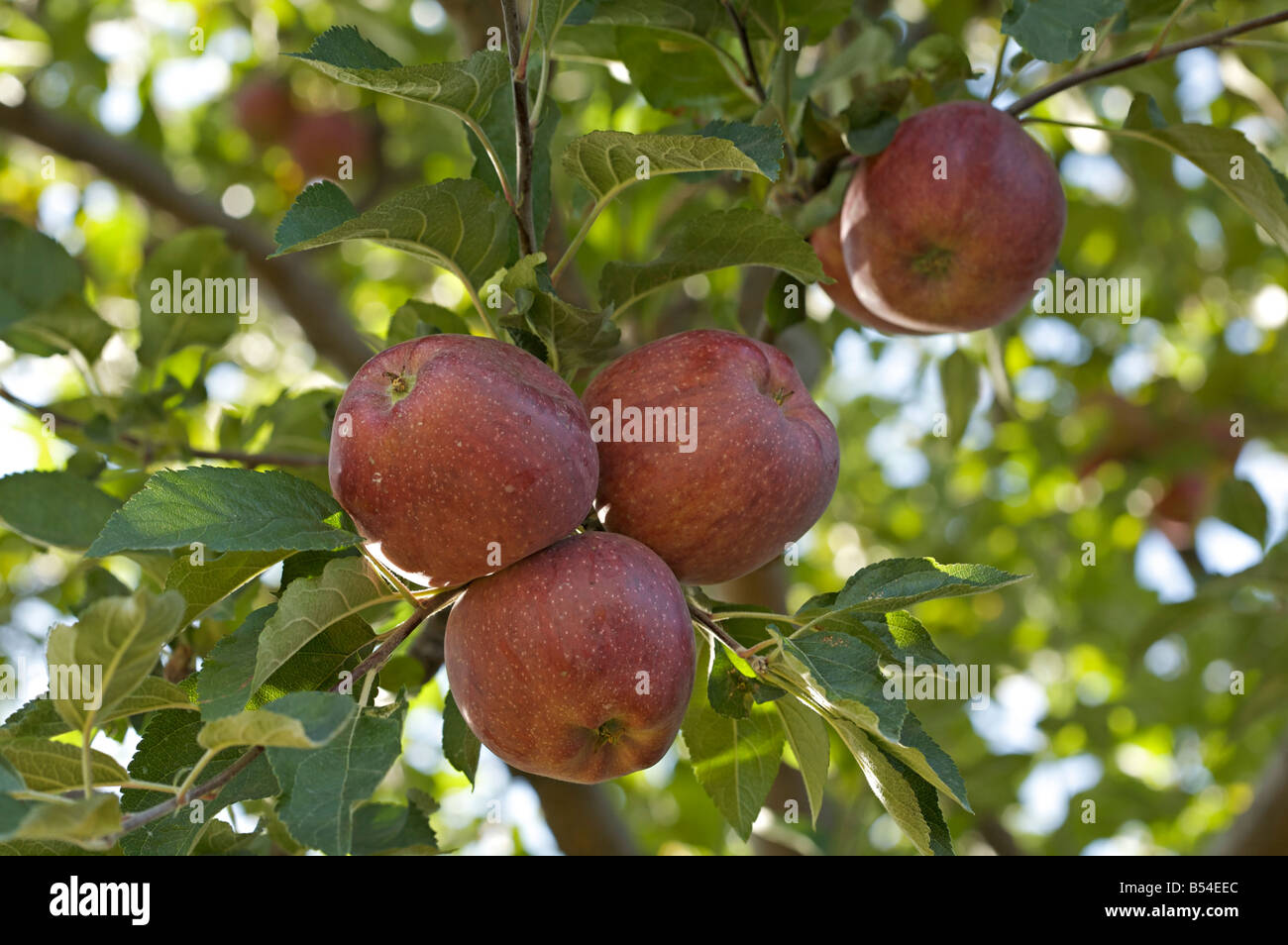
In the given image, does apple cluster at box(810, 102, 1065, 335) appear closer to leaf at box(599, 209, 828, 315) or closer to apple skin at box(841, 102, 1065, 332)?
apple skin at box(841, 102, 1065, 332)

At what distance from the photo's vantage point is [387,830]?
1.32 metres

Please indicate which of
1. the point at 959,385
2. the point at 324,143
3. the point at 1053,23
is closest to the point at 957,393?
the point at 959,385

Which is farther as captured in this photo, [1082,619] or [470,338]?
[1082,619]

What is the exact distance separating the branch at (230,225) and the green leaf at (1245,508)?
7.75ft

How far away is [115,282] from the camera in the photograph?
4.75 m

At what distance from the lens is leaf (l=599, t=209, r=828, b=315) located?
1.54m

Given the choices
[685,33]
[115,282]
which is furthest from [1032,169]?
[115,282]

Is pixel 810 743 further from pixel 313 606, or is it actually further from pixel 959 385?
pixel 959 385

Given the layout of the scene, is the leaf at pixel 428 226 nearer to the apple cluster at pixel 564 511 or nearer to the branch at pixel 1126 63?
the apple cluster at pixel 564 511

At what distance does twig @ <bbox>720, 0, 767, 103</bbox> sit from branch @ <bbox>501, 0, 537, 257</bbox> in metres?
0.51

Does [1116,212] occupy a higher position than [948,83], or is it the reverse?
[948,83]

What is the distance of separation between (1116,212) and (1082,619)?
58.8 inches
